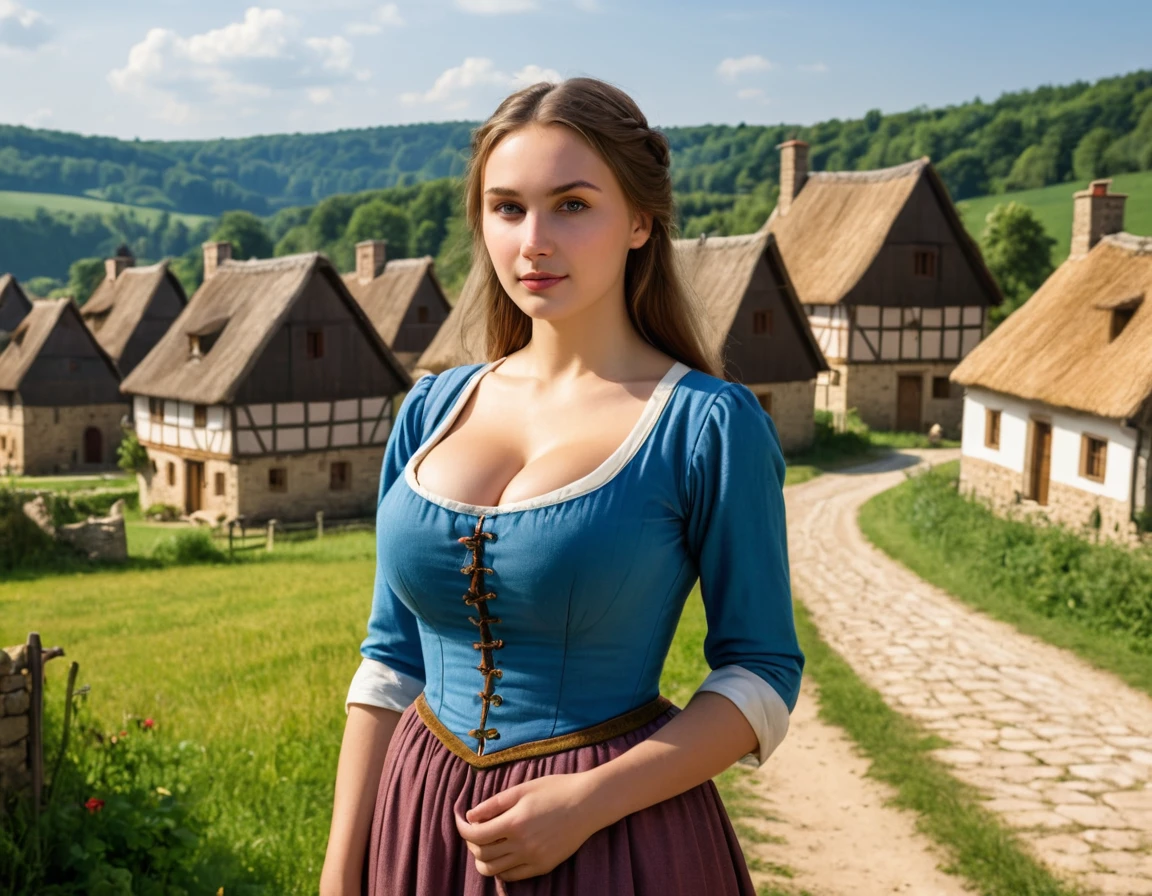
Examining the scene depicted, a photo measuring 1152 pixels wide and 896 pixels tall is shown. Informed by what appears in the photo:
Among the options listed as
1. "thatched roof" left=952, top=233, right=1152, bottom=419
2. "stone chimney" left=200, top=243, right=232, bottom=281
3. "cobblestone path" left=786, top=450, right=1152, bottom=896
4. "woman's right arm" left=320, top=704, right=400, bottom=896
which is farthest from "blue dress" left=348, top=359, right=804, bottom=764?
"stone chimney" left=200, top=243, right=232, bottom=281

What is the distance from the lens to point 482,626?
2.37m

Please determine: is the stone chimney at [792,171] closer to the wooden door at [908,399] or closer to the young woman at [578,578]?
the wooden door at [908,399]

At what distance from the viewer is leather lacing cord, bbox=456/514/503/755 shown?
7.63 feet

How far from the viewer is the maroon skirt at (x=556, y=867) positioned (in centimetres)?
225

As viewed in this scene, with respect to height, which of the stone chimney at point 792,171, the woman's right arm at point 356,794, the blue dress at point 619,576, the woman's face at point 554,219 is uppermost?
the stone chimney at point 792,171

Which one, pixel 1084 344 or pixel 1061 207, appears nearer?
pixel 1084 344

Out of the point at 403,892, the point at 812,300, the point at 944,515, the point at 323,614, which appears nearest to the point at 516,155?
the point at 403,892

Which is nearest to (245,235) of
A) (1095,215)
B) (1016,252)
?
(1016,252)

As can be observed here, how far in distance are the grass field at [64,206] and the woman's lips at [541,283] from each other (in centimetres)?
14155

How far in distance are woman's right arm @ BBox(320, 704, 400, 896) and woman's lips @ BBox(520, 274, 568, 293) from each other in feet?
3.16

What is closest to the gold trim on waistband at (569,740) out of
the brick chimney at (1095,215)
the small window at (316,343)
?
the brick chimney at (1095,215)

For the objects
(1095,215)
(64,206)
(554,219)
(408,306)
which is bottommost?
(408,306)

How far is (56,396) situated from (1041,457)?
2894 cm

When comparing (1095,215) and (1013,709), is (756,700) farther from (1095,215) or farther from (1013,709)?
(1095,215)
